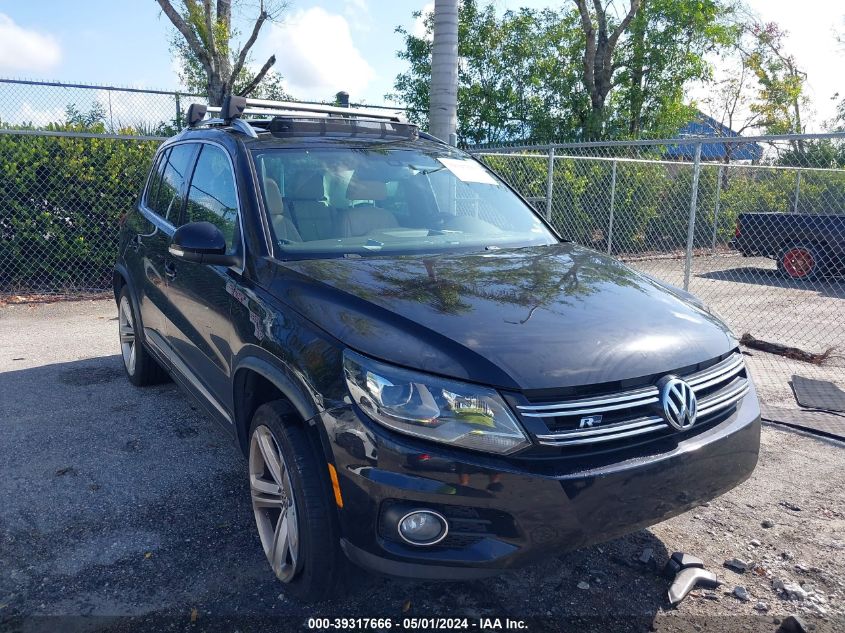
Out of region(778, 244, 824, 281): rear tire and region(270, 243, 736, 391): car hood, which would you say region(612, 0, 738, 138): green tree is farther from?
region(270, 243, 736, 391): car hood

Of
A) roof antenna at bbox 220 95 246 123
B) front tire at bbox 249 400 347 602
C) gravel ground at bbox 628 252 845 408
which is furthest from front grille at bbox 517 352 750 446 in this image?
gravel ground at bbox 628 252 845 408

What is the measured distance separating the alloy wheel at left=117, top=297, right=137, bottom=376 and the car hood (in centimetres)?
296

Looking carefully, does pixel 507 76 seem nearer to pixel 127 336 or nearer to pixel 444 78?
pixel 444 78

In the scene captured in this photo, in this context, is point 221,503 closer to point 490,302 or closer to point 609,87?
point 490,302

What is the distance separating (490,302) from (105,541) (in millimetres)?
2146

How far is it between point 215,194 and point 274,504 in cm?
176

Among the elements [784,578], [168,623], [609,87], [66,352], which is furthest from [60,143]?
[609,87]

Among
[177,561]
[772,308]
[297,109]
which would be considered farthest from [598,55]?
[177,561]

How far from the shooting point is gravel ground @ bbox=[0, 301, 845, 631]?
2723mm

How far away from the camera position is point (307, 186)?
3490 millimetres

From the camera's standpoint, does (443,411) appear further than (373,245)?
No

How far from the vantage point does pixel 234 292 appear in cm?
313

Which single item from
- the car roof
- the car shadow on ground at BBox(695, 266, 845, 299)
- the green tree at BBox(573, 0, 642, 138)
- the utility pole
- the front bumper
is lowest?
the car shadow on ground at BBox(695, 266, 845, 299)

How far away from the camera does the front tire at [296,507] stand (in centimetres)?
248
